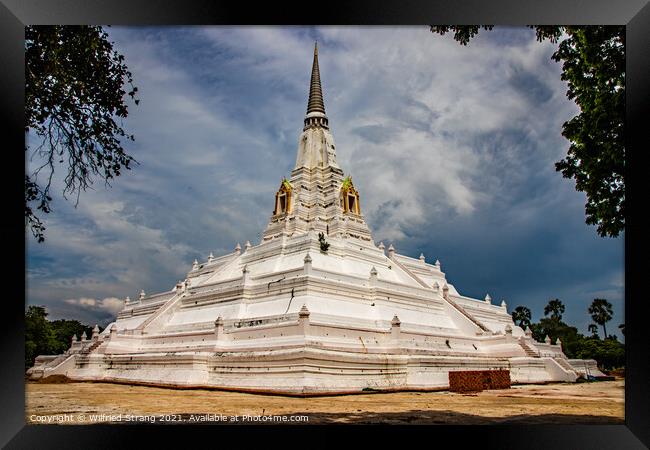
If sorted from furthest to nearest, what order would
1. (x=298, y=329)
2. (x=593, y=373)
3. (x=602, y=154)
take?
(x=593, y=373) → (x=298, y=329) → (x=602, y=154)

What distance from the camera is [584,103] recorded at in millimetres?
11562

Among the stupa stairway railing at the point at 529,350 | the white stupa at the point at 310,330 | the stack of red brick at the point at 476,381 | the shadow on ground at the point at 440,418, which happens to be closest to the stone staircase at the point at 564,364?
the white stupa at the point at 310,330

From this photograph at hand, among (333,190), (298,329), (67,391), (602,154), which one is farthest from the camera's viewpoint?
(333,190)

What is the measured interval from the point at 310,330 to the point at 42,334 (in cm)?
1315

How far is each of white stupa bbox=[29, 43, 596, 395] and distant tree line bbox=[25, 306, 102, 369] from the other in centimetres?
87

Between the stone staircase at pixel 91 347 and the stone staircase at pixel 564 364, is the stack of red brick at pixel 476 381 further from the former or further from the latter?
the stone staircase at pixel 91 347

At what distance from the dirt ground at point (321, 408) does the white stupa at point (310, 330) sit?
148cm

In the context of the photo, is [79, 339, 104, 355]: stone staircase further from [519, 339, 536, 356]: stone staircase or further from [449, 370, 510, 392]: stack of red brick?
[519, 339, 536, 356]: stone staircase

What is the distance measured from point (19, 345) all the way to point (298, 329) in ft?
32.9
